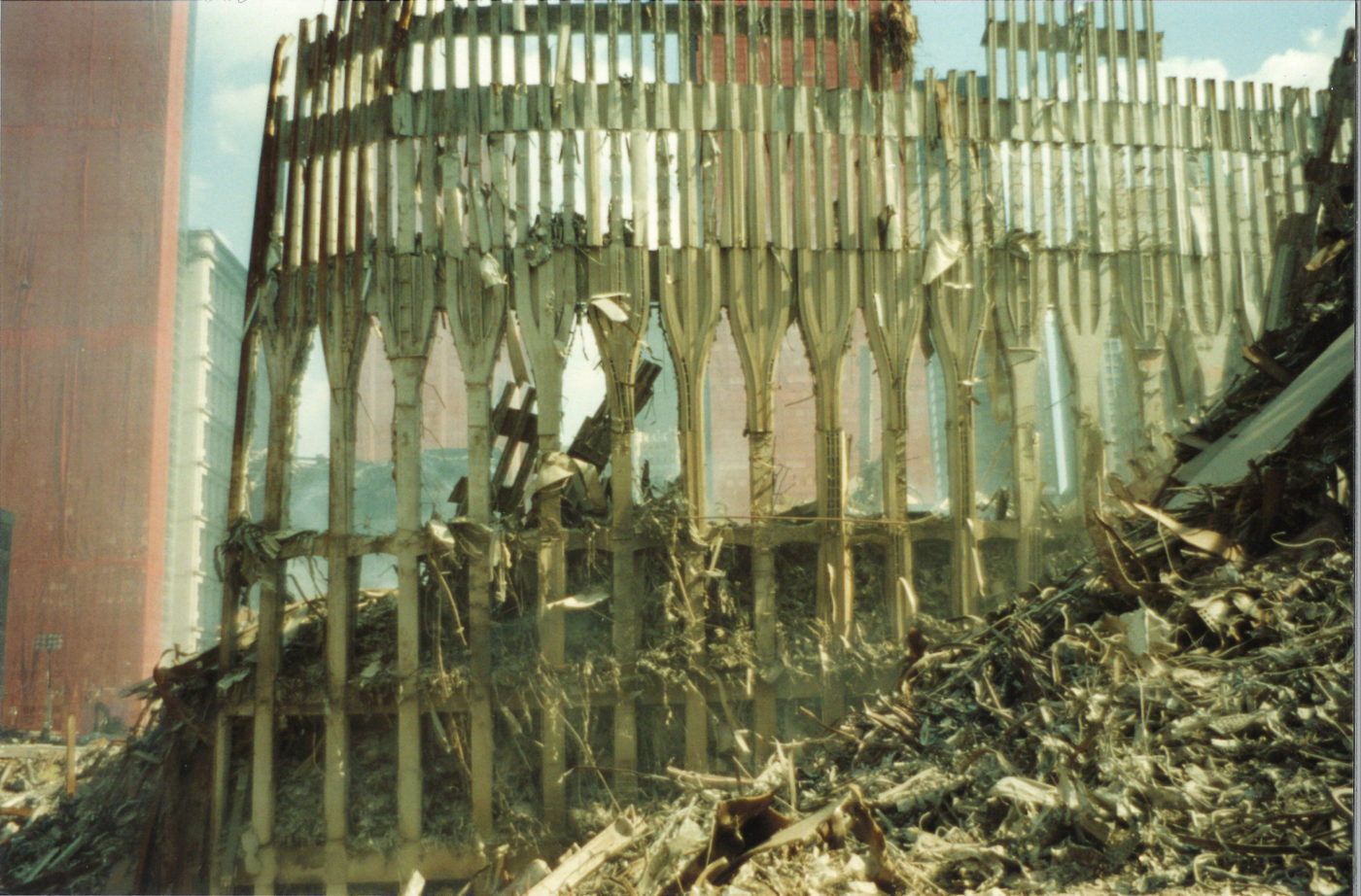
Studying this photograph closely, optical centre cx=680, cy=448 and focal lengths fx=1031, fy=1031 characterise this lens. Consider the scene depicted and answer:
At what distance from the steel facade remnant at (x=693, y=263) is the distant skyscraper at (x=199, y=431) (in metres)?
5.48

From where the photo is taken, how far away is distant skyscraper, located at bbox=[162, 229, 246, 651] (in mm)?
12297

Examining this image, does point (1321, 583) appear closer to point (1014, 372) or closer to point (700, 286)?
point (1014, 372)

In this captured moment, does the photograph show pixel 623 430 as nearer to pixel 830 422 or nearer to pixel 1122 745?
pixel 830 422

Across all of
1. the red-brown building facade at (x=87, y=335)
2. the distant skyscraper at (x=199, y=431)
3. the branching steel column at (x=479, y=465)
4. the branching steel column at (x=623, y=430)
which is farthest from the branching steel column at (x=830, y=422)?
the distant skyscraper at (x=199, y=431)

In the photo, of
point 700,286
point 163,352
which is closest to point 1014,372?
point 700,286

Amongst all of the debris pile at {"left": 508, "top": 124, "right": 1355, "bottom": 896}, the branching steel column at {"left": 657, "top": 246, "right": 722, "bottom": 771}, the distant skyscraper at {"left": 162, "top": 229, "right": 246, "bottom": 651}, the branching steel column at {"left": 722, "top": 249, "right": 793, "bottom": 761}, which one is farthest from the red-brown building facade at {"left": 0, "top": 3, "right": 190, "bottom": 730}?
the debris pile at {"left": 508, "top": 124, "right": 1355, "bottom": 896}

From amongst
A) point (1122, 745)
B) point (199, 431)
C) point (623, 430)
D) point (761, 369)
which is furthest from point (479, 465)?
point (199, 431)

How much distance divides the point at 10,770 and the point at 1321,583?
9.59 meters

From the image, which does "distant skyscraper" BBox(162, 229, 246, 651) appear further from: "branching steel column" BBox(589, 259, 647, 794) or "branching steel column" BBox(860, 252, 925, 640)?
"branching steel column" BBox(860, 252, 925, 640)

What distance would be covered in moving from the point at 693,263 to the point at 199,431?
9457 millimetres

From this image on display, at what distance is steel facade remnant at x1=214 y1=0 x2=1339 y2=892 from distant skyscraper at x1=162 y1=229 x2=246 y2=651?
5.48m

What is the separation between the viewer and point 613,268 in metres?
6.88

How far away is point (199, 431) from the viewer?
13.7 metres

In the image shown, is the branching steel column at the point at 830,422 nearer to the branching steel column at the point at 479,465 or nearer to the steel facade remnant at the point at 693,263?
the steel facade remnant at the point at 693,263
